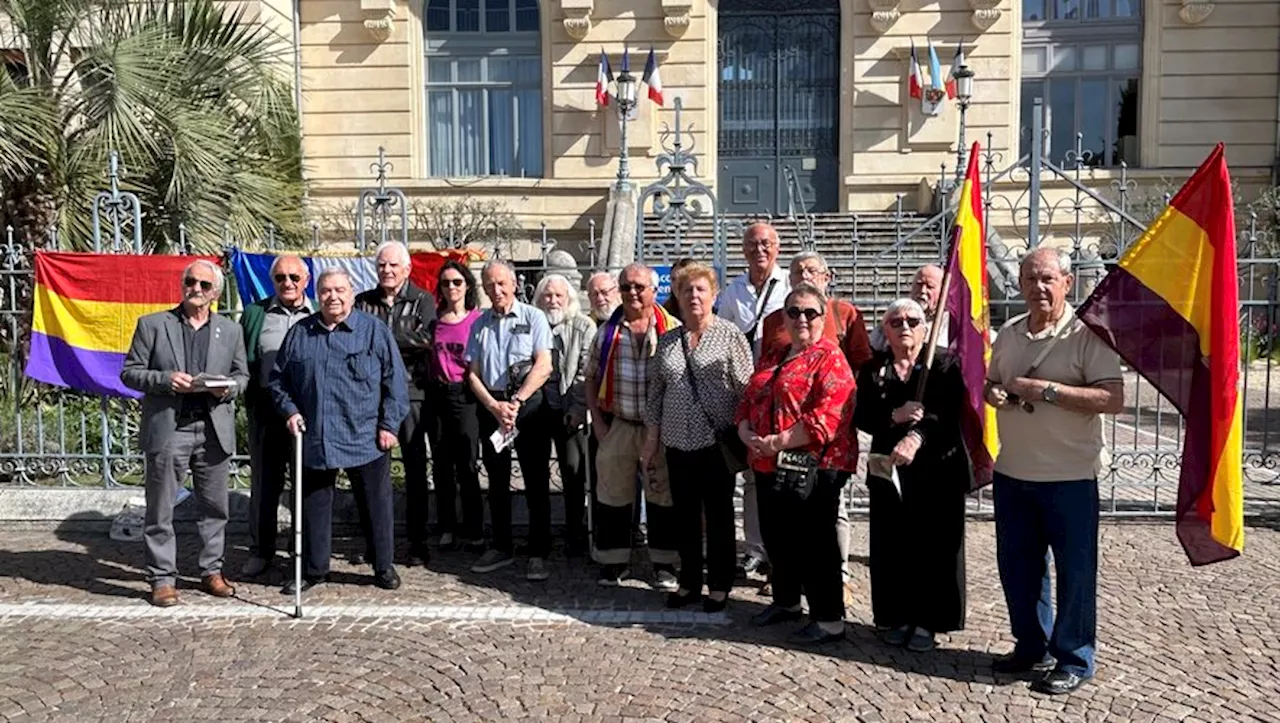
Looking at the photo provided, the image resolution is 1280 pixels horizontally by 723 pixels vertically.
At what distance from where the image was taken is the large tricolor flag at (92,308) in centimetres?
754

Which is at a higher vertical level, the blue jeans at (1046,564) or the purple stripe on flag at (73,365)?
the purple stripe on flag at (73,365)

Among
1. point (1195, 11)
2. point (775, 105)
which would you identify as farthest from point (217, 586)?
point (1195, 11)

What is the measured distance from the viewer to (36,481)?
26.4ft

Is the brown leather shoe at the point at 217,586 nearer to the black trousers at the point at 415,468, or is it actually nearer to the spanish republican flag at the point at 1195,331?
the black trousers at the point at 415,468

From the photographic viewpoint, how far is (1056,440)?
447 cm

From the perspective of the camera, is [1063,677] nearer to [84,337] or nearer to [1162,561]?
[1162,561]

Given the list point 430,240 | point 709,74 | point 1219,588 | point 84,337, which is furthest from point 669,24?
point 1219,588

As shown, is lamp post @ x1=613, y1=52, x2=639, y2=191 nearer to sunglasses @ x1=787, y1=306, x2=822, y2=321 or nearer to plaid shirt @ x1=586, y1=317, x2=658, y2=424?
plaid shirt @ x1=586, y1=317, x2=658, y2=424

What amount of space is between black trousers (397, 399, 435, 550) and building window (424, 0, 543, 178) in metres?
15.1

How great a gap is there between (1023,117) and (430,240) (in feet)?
36.8

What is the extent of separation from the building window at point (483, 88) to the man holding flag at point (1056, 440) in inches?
679

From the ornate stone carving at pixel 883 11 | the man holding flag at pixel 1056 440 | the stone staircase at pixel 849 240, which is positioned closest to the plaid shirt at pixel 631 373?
the man holding flag at pixel 1056 440

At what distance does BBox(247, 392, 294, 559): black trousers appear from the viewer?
6.30 meters

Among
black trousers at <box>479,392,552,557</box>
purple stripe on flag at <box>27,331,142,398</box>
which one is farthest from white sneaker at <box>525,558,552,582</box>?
purple stripe on flag at <box>27,331,142,398</box>
